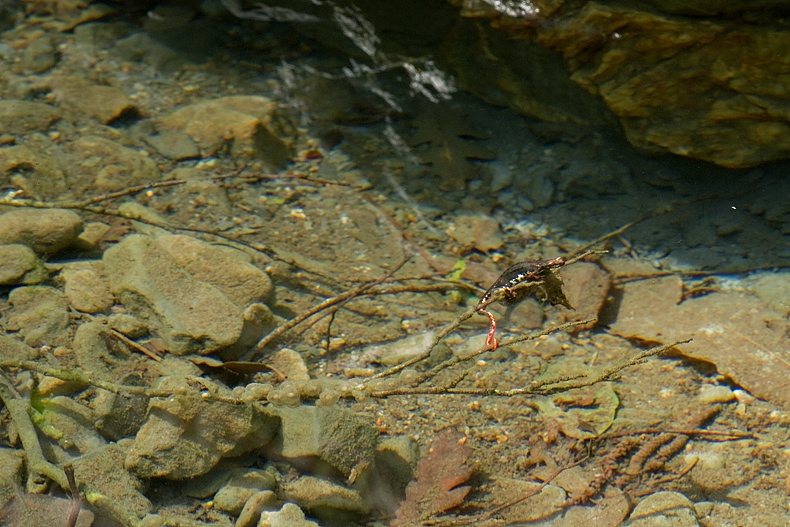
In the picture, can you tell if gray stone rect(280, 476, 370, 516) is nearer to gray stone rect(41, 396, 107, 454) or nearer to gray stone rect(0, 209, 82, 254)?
gray stone rect(41, 396, 107, 454)

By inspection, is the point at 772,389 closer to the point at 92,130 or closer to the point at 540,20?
the point at 540,20

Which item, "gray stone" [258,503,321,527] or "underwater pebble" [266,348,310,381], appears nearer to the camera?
"gray stone" [258,503,321,527]

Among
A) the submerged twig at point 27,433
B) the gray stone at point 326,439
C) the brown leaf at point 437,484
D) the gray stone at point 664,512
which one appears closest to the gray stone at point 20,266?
the submerged twig at point 27,433

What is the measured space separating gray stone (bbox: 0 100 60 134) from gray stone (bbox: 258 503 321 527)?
8.59 feet

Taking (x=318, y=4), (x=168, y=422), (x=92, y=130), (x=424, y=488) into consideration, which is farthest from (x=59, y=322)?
(x=318, y=4)

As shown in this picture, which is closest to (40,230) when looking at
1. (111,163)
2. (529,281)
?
(111,163)

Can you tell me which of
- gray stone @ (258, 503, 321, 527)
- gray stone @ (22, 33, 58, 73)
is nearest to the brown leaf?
gray stone @ (258, 503, 321, 527)

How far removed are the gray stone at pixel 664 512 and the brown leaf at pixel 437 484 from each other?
1.72 feet

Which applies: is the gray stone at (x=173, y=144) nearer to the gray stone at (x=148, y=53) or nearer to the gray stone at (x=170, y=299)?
the gray stone at (x=148, y=53)

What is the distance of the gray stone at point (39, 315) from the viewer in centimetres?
243

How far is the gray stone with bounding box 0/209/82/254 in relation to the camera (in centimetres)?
277

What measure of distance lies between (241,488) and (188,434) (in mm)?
216

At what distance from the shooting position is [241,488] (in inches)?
81.4

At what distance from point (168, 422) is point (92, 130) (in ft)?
7.49
